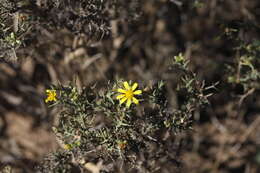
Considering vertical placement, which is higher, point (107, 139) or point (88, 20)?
point (88, 20)

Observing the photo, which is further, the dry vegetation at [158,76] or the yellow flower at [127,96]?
the dry vegetation at [158,76]

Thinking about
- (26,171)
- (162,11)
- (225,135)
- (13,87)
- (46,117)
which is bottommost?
(26,171)

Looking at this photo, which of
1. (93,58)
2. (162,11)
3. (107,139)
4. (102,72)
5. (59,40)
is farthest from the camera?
(162,11)

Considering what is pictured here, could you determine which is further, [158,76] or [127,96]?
[158,76]

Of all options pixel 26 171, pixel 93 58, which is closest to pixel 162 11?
pixel 93 58

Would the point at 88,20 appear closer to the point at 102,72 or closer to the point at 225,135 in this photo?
the point at 102,72

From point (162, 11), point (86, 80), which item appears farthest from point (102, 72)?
point (162, 11)

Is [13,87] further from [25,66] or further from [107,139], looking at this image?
[107,139]

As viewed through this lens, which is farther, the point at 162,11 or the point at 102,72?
the point at 162,11

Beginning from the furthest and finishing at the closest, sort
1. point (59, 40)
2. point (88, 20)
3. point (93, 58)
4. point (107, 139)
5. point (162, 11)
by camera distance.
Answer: point (162, 11), point (93, 58), point (59, 40), point (88, 20), point (107, 139)

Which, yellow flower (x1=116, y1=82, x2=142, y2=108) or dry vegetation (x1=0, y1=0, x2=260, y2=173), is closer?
yellow flower (x1=116, y1=82, x2=142, y2=108)
